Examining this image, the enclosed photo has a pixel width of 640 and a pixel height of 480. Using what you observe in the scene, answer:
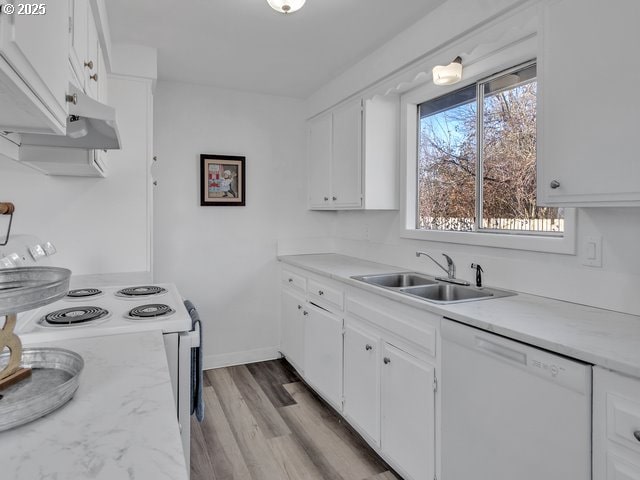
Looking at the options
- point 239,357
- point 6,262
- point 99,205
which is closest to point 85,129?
point 6,262

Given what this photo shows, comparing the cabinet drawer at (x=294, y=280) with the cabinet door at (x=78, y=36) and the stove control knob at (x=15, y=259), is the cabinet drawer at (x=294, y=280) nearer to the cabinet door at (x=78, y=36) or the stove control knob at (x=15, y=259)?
the stove control knob at (x=15, y=259)

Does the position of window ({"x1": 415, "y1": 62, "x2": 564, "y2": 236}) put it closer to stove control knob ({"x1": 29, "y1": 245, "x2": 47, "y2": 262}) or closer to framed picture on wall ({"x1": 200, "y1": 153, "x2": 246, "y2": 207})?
framed picture on wall ({"x1": 200, "y1": 153, "x2": 246, "y2": 207})

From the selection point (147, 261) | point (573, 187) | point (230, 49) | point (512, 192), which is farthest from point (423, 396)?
point (230, 49)

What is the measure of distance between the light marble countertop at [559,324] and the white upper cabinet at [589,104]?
17.1 inches

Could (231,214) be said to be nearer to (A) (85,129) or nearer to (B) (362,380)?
(B) (362,380)

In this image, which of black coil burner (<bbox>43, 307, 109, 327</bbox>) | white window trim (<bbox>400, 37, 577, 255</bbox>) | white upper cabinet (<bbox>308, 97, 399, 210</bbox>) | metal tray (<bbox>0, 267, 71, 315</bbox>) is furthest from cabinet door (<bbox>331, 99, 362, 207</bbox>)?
metal tray (<bbox>0, 267, 71, 315</bbox>)

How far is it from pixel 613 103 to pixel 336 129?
2130mm

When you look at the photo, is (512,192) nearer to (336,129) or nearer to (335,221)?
(336,129)

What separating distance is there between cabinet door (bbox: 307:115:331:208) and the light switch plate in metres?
1.99

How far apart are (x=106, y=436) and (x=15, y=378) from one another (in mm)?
338

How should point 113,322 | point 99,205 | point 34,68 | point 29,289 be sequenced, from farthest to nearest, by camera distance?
point 99,205 < point 113,322 < point 29,289 < point 34,68

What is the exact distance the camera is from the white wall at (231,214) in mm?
3379

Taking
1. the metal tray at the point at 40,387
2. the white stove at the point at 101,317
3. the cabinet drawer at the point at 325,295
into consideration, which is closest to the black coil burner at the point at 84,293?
the white stove at the point at 101,317

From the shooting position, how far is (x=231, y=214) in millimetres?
3607
